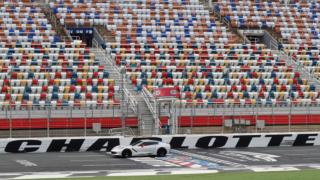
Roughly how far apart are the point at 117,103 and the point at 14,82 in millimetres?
7293

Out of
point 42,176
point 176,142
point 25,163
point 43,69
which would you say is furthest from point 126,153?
point 43,69

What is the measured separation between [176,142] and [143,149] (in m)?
5.27

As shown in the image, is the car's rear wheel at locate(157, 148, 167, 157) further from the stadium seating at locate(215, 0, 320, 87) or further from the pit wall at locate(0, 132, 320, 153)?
the stadium seating at locate(215, 0, 320, 87)

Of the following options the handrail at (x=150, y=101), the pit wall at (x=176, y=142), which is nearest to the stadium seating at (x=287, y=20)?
the pit wall at (x=176, y=142)

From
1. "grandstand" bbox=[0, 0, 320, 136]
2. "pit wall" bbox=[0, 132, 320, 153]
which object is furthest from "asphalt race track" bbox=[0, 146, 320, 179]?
"grandstand" bbox=[0, 0, 320, 136]

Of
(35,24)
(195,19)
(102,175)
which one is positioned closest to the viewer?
(102,175)

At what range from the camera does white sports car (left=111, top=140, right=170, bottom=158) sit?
38.5 meters

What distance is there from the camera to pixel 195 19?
6575 cm

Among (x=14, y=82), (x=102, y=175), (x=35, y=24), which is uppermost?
(x=35, y=24)

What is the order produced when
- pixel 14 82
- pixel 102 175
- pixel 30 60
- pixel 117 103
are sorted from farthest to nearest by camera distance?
1. pixel 30 60
2. pixel 14 82
3. pixel 117 103
4. pixel 102 175

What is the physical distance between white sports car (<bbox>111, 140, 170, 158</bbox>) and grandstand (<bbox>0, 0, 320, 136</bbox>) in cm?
366

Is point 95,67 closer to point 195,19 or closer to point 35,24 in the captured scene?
point 35,24

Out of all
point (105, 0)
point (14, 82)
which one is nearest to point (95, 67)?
point (14, 82)

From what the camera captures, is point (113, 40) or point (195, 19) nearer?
point (113, 40)
